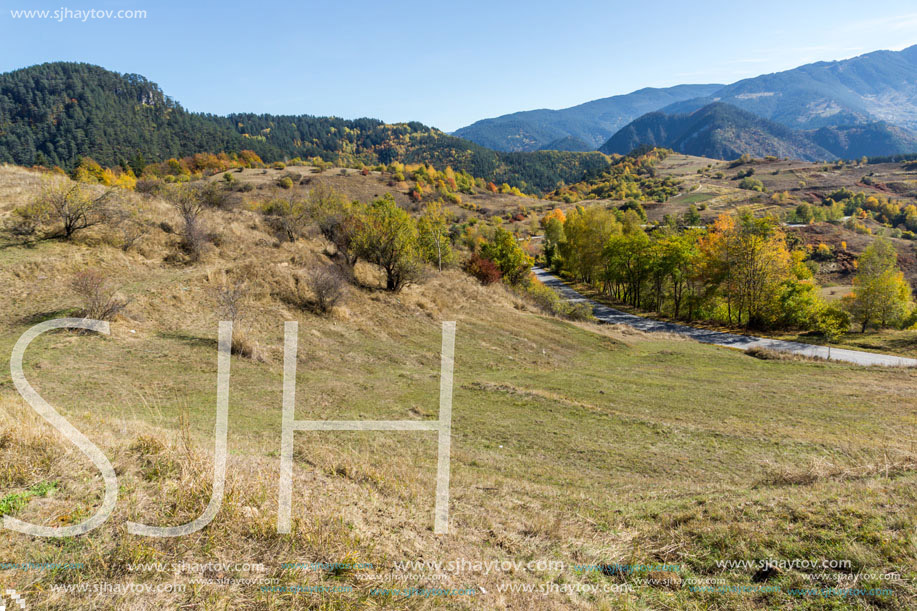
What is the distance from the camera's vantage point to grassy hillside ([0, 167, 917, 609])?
14.9 feet

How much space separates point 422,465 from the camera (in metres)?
9.78

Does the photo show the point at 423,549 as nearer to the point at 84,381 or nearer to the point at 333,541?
the point at 333,541

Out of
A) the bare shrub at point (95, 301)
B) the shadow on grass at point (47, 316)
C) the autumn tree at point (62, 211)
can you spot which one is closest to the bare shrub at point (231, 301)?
the bare shrub at point (95, 301)

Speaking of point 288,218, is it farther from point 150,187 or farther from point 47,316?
point 47,316

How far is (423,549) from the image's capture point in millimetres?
5344

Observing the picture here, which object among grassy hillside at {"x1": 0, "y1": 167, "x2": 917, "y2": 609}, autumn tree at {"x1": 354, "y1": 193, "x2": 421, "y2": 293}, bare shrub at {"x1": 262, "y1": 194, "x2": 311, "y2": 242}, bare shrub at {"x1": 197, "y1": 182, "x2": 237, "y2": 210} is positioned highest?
bare shrub at {"x1": 197, "y1": 182, "x2": 237, "y2": 210}

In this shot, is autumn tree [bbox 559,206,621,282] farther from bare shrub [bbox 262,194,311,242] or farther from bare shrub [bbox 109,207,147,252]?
bare shrub [bbox 109,207,147,252]

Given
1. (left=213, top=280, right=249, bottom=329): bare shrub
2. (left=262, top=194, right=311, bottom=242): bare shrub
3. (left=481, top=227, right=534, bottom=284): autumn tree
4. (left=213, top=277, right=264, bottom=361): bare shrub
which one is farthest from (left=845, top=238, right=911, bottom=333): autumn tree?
(left=262, top=194, right=311, bottom=242): bare shrub

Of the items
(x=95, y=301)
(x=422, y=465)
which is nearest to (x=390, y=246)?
(x=95, y=301)

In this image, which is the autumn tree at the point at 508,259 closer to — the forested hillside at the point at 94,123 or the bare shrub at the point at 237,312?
the bare shrub at the point at 237,312

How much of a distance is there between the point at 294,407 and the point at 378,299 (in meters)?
18.4

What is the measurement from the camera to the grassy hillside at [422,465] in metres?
4.54

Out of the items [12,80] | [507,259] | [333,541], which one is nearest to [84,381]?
[333,541]

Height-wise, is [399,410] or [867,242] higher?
[867,242]
